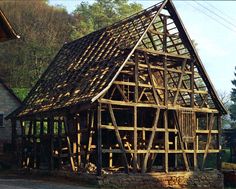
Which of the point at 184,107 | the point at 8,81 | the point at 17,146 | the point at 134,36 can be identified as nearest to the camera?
the point at 134,36

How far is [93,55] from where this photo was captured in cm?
2708

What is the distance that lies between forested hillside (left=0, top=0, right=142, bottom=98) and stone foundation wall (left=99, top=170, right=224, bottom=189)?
81.7 feet

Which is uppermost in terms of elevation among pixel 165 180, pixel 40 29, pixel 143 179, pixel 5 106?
pixel 40 29

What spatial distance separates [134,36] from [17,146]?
11211 mm

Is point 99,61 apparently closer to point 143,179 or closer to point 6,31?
point 143,179

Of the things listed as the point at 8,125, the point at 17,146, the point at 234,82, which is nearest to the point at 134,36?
the point at 17,146

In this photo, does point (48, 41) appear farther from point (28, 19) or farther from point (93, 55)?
point (93, 55)

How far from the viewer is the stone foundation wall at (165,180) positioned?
2180 cm

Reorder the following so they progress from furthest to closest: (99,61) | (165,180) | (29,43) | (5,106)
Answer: (29,43) < (5,106) < (99,61) < (165,180)

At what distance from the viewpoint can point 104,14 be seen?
5862 cm

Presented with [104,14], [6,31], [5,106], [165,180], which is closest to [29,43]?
[104,14]

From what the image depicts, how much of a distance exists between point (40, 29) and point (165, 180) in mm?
36472

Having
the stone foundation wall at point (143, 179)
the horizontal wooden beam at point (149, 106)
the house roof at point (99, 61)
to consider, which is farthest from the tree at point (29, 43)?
the horizontal wooden beam at point (149, 106)

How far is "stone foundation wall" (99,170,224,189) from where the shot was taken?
71.5ft
